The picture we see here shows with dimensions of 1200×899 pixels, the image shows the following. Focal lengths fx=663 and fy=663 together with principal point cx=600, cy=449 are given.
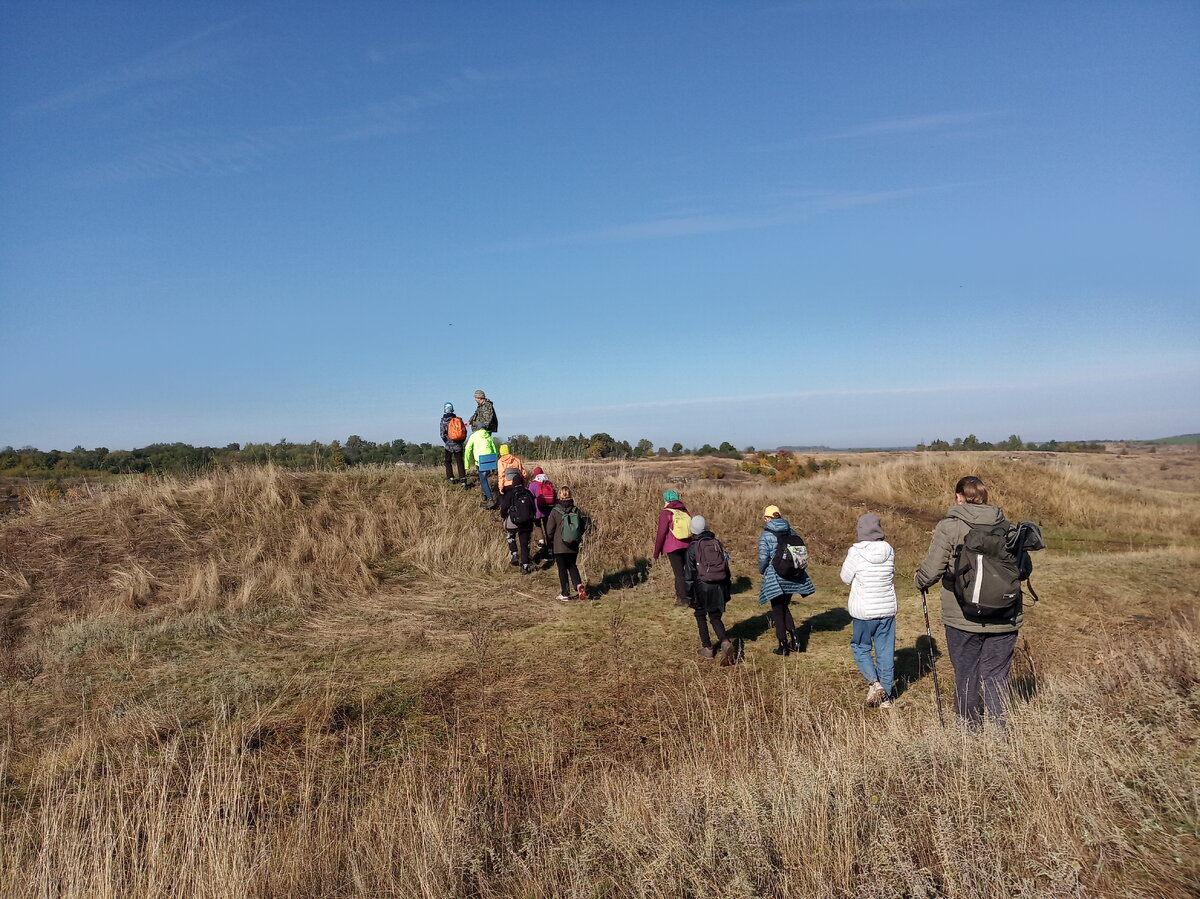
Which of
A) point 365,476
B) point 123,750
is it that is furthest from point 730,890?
point 365,476

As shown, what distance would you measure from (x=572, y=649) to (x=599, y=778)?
348cm

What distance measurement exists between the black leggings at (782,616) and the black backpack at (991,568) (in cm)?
323

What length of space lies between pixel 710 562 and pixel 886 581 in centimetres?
204

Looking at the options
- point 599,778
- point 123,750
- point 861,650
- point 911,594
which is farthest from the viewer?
point 911,594

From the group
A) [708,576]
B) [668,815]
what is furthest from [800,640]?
[668,815]

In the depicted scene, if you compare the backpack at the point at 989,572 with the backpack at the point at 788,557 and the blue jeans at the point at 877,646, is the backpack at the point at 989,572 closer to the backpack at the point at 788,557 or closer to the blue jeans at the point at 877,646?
the blue jeans at the point at 877,646

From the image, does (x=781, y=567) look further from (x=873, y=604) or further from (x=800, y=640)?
(x=800, y=640)

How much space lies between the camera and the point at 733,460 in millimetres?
43781

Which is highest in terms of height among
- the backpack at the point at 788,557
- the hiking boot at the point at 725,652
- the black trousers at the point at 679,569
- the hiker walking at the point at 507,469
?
the hiker walking at the point at 507,469

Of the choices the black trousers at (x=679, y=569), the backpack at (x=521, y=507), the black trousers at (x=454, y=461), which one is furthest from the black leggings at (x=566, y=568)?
the black trousers at (x=454, y=461)

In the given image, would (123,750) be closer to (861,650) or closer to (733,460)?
(861,650)

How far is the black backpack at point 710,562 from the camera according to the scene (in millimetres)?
7832

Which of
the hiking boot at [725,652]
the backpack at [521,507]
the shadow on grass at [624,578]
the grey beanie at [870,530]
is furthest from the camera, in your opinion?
the shadow on grass at [624,578]

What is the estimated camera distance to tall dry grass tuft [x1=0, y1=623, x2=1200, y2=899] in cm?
351
